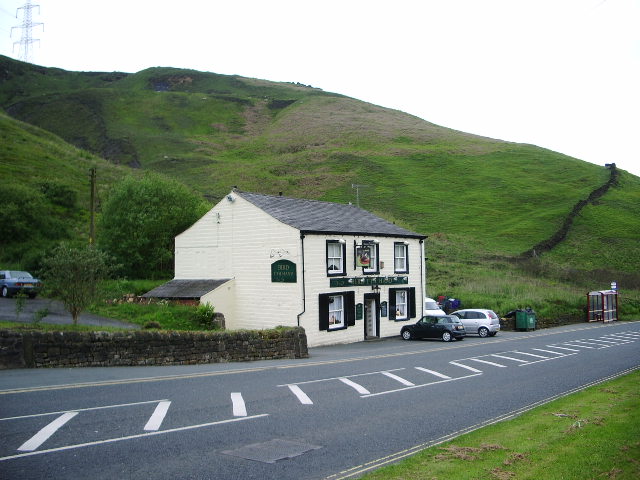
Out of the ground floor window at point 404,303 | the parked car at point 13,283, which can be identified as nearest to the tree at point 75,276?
the parked car at point 13,283

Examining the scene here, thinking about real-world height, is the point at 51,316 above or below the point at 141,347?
above

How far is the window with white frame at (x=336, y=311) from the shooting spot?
→ 101 ft

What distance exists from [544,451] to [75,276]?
53.1 ft

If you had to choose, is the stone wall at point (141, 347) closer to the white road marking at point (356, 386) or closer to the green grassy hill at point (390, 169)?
the white road marking at point (356, 386)

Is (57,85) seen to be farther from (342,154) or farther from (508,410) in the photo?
(508,410)

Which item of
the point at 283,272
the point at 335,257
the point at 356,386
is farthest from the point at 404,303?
the point at 356,386

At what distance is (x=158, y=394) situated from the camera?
1348cm

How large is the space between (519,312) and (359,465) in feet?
107

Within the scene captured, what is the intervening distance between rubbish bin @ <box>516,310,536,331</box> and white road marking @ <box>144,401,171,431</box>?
30952 millimetres

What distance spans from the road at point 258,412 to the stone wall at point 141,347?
2.30 ft

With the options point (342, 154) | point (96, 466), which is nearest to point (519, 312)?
point (96, 466)

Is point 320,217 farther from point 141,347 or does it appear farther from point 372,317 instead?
point 141,347

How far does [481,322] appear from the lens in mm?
34562

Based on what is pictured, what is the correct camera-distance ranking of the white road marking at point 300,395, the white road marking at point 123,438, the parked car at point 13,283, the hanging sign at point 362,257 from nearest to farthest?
the white road marking at point 123,438, the white road marking at point 300,395, the hanging sign at point 362,257, the parked car at point 13,283
